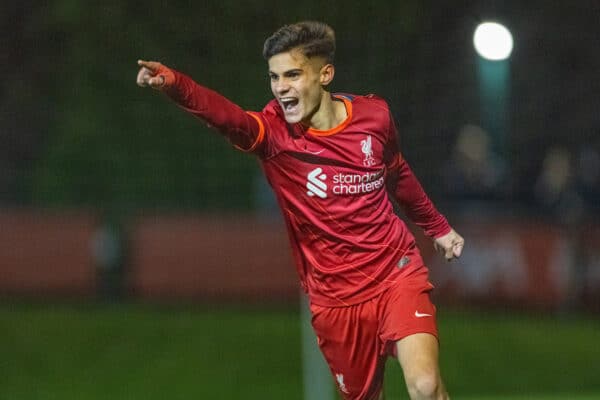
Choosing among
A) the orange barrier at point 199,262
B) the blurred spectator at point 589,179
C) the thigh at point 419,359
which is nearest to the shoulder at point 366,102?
the thigh at point 419,359

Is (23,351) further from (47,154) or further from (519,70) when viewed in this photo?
(519,70)

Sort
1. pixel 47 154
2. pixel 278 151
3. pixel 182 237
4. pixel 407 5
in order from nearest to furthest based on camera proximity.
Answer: pixel 278 151
pixel 407 5
pixel 182 237
pixel 47 154

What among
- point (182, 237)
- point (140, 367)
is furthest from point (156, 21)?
point (140, 367)

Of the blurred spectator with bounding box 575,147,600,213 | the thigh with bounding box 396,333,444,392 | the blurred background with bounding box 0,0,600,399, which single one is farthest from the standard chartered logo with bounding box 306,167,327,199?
the blurred spectator with bounding box 575,147,600,213

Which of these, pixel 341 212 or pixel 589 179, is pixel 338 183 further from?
pixel 589 179

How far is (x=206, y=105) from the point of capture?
5473mm

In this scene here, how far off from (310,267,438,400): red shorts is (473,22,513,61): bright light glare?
4998 millimetres

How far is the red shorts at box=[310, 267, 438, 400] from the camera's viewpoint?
19.1ft

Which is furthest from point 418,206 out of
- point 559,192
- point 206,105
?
point 559,192

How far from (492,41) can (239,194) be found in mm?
3007

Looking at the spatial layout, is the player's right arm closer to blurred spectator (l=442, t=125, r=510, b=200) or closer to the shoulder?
the shoulder

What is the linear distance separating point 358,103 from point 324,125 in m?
0.23

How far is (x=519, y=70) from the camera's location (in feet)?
42.0

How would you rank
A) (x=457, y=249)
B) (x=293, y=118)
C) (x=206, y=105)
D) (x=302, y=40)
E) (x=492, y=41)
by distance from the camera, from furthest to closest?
(x=492, y=41) → (x=457, y=249) → (x=302, y=40) → (x=293, y=118) → (x=206, y=105)
